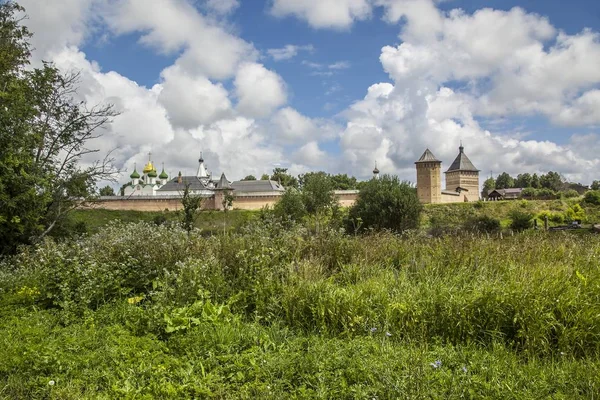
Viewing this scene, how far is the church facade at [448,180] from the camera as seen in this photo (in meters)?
59.7

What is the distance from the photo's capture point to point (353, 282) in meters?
5.68

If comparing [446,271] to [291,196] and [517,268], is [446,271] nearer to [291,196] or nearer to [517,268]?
[517,268]

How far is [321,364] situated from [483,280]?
240 centimetres

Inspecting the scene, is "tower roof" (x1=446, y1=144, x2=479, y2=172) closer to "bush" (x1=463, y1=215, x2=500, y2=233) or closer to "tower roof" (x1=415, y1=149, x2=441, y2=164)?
"tower roof" (x1=415, y1=149, x2=441, y2=164)

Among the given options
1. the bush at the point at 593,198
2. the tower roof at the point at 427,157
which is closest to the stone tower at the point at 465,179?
the tower roof at the point at 427,157

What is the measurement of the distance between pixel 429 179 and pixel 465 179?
1193 cm

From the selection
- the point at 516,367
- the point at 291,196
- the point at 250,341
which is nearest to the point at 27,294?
the point at 250,341

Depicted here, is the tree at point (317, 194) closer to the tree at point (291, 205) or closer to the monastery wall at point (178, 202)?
the tree at point (291, 205)

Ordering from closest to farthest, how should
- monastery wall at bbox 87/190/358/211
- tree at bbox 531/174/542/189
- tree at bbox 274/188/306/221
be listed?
tree at bbox 274/188/306/221, monastery wall at bbox 87/190/358/211, tree at bbox 531/174/542/189

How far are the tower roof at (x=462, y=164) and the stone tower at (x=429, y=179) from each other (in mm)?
9650

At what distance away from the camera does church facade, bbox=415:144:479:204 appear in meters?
59.7

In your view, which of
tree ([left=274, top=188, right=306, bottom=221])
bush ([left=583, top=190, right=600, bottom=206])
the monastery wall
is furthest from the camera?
the monastery wall

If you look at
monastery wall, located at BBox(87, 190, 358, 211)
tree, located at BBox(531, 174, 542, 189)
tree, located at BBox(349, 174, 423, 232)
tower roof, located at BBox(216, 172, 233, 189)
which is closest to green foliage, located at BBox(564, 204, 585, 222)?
tree, located at BBox(349, 174, 423, 232)

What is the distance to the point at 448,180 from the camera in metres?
71.0
